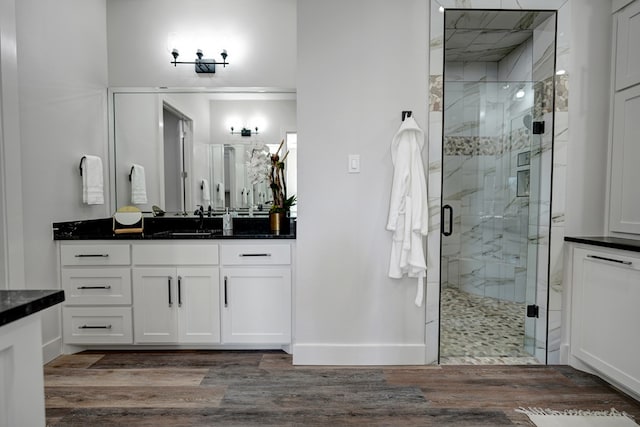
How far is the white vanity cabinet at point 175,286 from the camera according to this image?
2.48 m

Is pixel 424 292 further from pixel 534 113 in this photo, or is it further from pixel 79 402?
pixel 79 402

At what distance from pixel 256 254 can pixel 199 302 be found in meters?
0.55

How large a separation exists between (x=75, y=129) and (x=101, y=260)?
1060mm

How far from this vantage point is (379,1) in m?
2.24

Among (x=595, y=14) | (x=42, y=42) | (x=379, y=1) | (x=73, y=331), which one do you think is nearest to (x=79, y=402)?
(x=73, y=331)

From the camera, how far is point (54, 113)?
2453 millimetres

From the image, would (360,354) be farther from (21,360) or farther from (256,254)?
(21,360)

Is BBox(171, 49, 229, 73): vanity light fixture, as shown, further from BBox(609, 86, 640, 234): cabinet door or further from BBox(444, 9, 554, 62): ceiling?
BBox(609, 86, 640, 234): cabinet door

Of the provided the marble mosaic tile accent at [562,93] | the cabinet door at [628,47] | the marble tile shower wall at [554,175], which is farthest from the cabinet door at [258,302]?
the cabinet door at [628,47]

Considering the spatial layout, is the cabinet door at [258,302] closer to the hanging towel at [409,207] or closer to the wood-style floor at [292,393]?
the wood-style floor at [292,393]

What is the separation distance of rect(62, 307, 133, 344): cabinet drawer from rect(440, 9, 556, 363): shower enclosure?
2.40m

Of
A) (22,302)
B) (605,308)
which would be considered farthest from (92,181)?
(605,308)

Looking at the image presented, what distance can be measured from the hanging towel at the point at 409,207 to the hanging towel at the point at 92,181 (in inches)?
90.6

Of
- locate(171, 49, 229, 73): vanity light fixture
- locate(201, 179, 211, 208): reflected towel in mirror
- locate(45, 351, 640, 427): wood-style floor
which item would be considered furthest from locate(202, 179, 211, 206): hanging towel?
locate(45, 351, 640, 427): wood-style floor
